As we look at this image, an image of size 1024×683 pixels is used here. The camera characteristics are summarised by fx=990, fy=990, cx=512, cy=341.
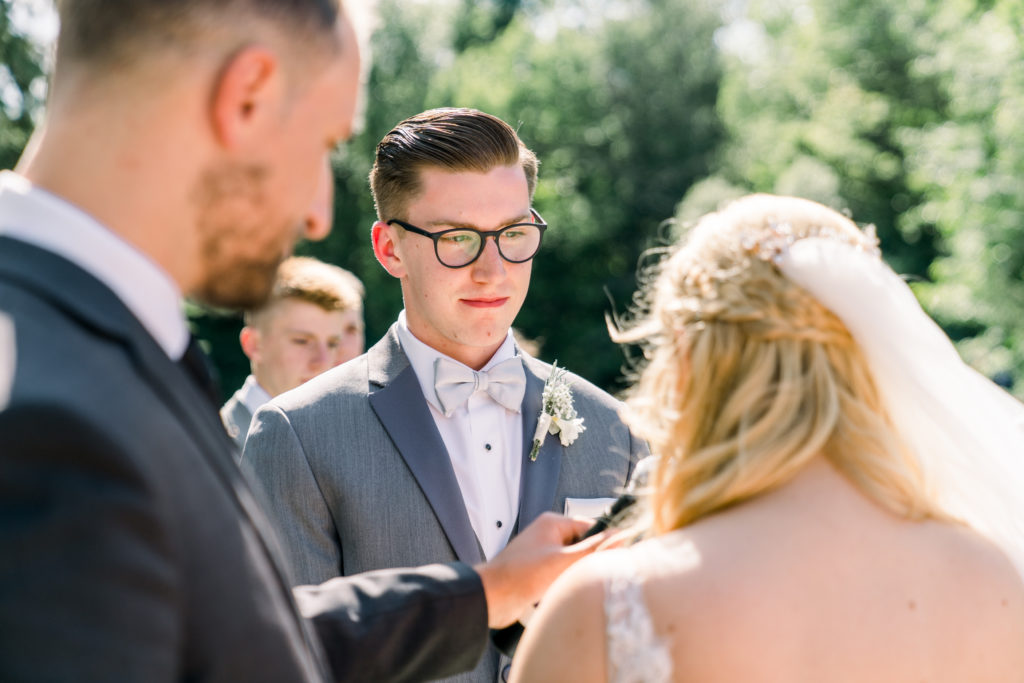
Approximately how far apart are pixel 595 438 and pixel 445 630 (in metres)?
1.39

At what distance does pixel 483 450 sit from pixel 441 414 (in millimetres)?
183

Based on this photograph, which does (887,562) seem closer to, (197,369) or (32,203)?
(197,369)

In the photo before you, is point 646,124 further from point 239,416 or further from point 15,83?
point 239,416

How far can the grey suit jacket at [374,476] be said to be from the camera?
9.56 ft

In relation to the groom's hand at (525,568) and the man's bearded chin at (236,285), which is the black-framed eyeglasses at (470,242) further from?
the man's bearded chin at (236,285)

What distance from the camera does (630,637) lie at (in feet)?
6.08

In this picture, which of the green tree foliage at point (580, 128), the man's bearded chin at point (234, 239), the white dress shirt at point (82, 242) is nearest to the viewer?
the white dress shirt at point (82, 242)

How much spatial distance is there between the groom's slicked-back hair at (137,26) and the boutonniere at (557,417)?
196cm

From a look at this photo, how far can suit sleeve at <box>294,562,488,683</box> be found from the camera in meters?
1.98

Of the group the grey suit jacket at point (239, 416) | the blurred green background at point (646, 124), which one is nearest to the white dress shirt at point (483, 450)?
the grey suit jacket at point (239, 416)

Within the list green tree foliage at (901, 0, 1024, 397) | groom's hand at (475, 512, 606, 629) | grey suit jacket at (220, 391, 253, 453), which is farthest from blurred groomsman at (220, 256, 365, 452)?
green tree foliage at (901, 0, 1024, 397)

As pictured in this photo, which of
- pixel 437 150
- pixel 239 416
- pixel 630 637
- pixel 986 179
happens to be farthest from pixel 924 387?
pixel 986 179

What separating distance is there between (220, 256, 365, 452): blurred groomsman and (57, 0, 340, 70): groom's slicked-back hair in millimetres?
4452

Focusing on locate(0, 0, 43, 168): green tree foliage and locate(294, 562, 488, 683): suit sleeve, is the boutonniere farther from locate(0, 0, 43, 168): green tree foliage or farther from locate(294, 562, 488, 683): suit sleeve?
locate(0, 0, 43, 168): green tree foliage
